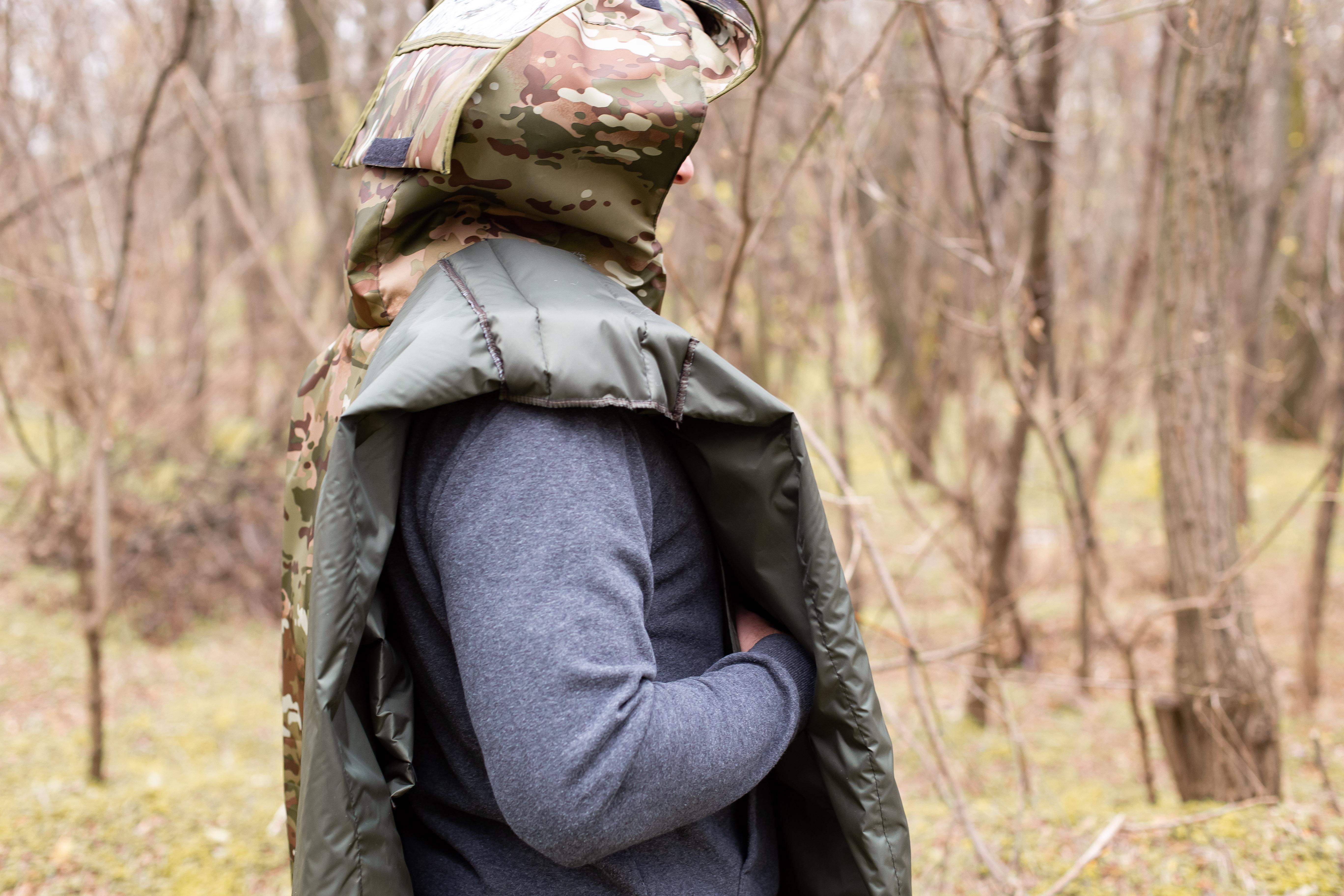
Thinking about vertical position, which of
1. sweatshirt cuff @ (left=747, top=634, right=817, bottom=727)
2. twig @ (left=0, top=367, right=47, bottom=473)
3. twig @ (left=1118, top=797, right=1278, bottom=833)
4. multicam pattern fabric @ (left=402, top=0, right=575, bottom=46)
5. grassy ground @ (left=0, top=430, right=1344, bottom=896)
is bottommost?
grassy ground @ (left=0, top=430, right=1344, bottom=896)

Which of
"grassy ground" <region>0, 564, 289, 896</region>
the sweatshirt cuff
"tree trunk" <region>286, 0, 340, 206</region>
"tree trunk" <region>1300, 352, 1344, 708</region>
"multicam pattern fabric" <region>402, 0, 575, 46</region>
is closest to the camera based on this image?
"multicam pattern fabric" <region>402, 0, 575, 46</region>

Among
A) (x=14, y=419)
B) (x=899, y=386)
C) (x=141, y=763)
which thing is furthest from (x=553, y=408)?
(x=899, y=386)

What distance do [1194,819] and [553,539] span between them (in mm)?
2646

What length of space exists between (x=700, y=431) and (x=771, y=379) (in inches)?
334

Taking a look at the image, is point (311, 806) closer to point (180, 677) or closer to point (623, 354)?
point (623, 354)

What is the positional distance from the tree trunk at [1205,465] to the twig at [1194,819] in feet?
0.58

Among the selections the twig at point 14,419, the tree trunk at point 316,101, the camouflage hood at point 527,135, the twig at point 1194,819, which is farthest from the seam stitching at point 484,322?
the tree trunk at point 316,101

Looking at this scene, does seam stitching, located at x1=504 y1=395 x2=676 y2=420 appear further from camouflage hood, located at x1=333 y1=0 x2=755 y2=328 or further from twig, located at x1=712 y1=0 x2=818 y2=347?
twig, located at x1=712 y1=0 x2=818 y2=347

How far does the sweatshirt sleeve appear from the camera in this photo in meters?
0.93

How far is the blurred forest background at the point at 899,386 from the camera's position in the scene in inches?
123

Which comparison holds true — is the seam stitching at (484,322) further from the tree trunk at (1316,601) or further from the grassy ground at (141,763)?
the tree trunk at (1316,601)

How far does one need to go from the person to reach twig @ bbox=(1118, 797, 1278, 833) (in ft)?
6.17

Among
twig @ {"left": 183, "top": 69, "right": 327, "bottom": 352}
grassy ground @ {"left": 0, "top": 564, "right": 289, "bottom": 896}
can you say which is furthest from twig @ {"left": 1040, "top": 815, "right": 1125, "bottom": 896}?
twig @ {"left": 183, "top": 69, "right": 327, "bottom": 352}

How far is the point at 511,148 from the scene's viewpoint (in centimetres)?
107
